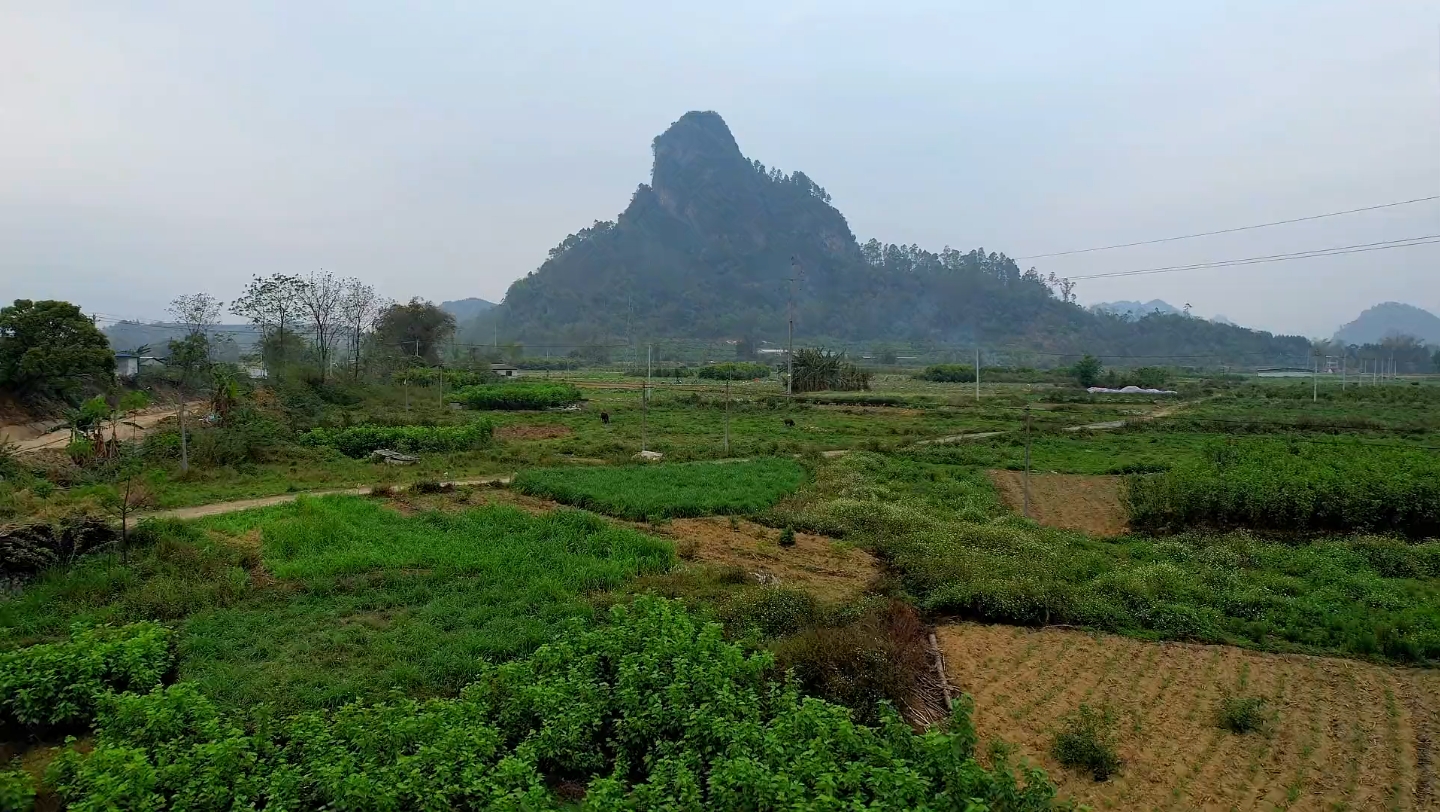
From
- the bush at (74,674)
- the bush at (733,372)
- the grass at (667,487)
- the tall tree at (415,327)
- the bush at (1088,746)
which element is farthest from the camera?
the bush at (733,372)

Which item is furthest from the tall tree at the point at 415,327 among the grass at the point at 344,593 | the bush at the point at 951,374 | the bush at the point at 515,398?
the bush at the point at 951,374

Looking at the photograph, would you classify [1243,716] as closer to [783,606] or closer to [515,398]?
[783,606]

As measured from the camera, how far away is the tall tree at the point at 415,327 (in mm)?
52281

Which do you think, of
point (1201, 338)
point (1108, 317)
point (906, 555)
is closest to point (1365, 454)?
point (906, 555)

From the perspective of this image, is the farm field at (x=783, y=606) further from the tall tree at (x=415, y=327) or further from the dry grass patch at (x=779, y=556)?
the tall tree at (x=415, y=327)

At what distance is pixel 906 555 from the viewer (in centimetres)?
1309

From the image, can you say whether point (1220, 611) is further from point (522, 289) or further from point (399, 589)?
point (522, 289)

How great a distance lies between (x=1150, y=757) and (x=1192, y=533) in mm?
9813

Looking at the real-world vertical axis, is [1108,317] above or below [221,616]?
above

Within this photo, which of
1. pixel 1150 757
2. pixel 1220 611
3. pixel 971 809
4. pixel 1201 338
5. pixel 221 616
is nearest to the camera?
pixel 971 809

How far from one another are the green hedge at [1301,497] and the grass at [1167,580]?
881 millimetres

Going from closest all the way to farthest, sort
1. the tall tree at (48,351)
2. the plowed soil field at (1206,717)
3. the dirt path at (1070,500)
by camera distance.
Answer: the plowed soil field at (1206,717) < the dirt path at (1070,500) < the tall tree at (48,351)

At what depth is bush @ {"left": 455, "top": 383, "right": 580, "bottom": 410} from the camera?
39.0 metres

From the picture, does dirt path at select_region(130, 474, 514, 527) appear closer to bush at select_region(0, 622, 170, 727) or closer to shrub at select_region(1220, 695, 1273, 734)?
bush at select_region(0, 622, 170, 727)
